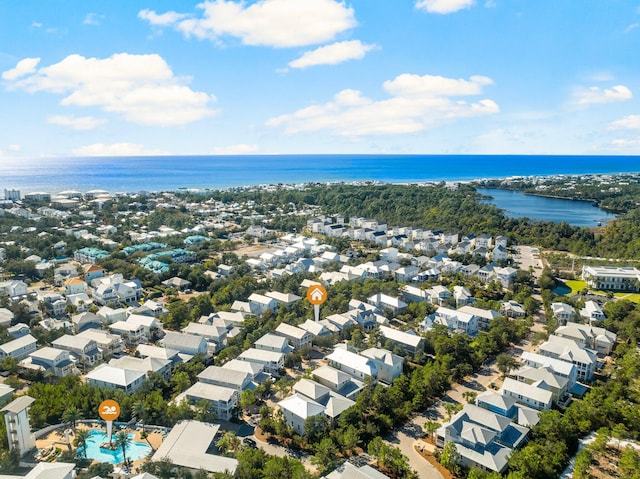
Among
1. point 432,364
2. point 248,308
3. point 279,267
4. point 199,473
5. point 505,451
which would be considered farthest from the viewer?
point 279,267

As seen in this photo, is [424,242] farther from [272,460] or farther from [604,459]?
[272,460]

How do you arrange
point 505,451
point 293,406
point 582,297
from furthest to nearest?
point 582,297
point 293,406
point 505,451

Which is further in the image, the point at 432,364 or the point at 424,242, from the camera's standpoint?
the point at 424,242

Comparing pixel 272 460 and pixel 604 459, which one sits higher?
pixel 272 460

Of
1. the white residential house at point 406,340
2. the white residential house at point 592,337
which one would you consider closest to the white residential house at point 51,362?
the white residential house at point 406,340

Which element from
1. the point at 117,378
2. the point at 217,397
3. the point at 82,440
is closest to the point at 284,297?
the point at 217,397

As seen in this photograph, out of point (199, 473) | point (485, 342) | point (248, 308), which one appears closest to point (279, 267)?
point (248, 308)

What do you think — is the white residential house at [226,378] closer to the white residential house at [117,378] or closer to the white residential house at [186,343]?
the white residential house at [117,378]
